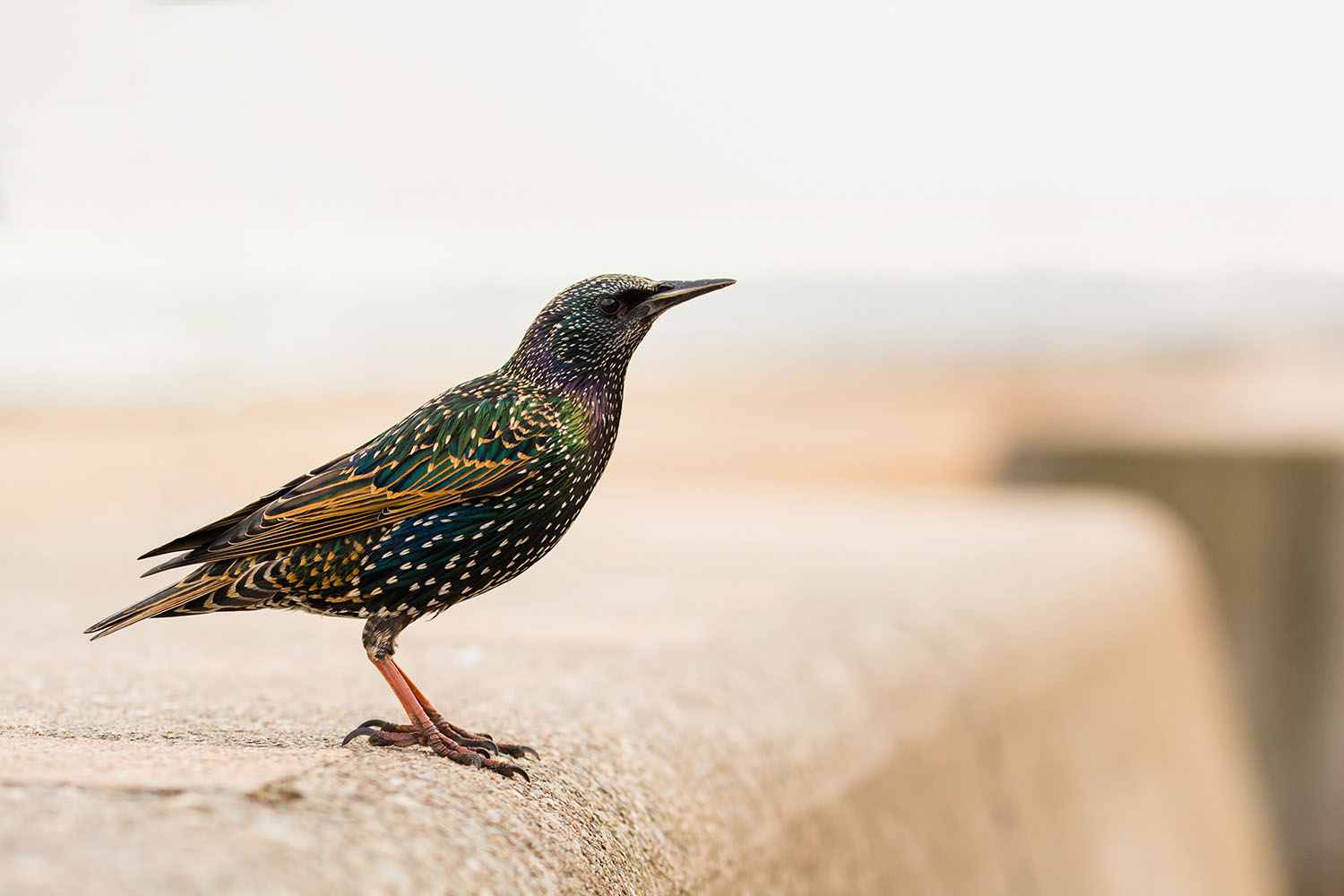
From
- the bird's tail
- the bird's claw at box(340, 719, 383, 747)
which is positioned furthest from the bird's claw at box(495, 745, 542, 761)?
the bird's tail

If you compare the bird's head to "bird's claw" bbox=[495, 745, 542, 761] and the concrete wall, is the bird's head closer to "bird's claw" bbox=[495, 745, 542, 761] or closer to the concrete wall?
"bird's claw" bbox=[495, 745, 542, 761]

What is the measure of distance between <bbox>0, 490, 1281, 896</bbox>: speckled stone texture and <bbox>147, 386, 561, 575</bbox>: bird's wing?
0.41m

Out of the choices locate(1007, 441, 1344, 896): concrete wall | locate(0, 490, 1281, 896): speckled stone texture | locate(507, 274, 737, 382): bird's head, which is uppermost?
locate(507, 274, 737, 382): bird's head

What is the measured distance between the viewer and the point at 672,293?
8.04 ft

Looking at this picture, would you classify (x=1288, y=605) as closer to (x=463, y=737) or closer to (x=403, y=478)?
(x=463, y=737)

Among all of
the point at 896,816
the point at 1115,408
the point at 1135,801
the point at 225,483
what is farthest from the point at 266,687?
the point at 1115,408

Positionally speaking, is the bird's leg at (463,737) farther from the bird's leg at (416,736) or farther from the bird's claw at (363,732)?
the bird's claw at (363,732)

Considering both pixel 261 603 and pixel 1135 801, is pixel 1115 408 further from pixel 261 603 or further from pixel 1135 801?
pixel 261 603

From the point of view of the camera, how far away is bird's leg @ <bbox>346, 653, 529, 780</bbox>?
8.20ft

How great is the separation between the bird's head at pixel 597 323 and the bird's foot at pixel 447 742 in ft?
2.27

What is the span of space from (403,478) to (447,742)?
20.1 inches

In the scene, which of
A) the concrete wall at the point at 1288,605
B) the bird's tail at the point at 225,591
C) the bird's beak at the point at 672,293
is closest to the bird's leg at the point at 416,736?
the bird's tail at the point at 225,591

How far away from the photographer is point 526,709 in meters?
Result: 3.39

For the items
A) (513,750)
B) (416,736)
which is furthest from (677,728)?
(416,736)
